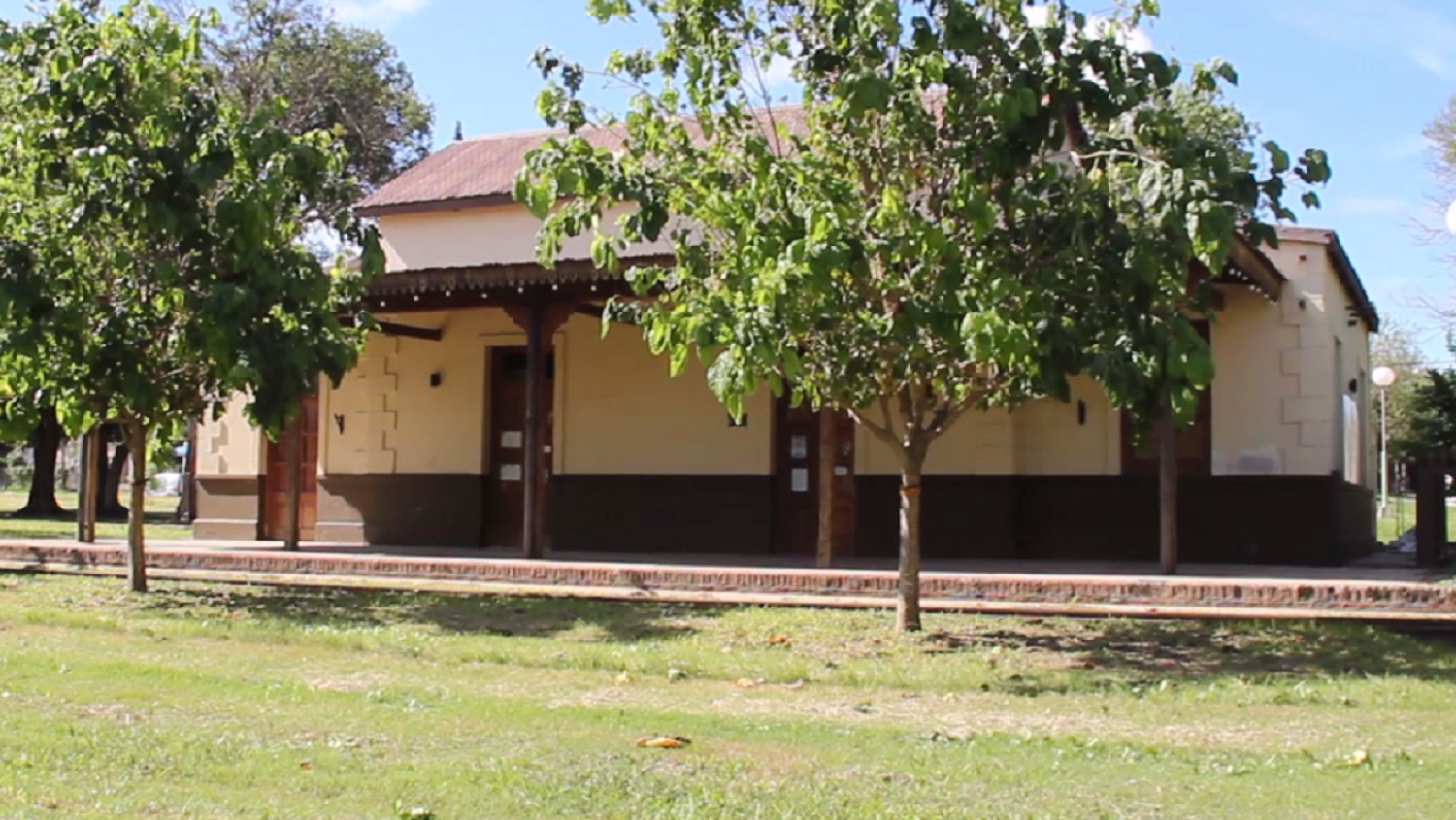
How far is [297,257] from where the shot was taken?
38.3ft

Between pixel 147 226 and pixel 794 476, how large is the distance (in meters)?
8.12

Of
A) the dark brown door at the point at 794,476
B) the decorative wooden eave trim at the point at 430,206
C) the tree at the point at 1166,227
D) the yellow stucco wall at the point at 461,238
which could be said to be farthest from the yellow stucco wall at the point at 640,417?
the tree at the point at 1166,227

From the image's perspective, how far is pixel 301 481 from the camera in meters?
19.8

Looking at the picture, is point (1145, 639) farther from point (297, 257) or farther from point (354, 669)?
point (297, 257)

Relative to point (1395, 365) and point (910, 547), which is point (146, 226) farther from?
point (1395, 365)

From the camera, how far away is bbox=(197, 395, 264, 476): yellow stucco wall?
1964 centimetres

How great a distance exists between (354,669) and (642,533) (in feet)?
28.3

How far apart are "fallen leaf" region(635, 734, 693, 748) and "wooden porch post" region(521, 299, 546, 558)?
9017mm

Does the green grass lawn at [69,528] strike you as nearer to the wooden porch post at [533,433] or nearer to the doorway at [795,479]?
the wooden porch post at [533,433]

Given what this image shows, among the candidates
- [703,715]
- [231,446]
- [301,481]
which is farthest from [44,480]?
[703,715]

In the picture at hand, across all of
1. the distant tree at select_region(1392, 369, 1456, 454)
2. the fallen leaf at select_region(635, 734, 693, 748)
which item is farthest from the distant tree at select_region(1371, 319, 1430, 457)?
the fallen leaf at select_region(635, 734, 693, 748)

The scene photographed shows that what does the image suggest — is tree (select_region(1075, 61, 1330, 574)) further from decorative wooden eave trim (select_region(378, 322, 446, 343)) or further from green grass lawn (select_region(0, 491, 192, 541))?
green grass lawn (select_region(0, 491, 192, 541))

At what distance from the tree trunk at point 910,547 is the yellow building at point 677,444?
4.41 m

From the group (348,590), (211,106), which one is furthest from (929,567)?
(211,106)
